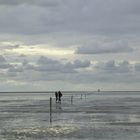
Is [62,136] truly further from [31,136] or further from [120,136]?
[120,136]

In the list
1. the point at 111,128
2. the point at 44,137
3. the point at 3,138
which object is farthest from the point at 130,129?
the point at 3,138

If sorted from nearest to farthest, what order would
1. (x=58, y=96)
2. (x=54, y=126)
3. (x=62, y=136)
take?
1. (x=62, y=136)
2. (x=54, y=126)
3. (x=58, y=96)

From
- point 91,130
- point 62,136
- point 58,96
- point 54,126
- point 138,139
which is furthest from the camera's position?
point 58,96

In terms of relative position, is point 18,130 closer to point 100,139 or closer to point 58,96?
point 100,139

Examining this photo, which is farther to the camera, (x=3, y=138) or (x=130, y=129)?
(x=130, y=129)

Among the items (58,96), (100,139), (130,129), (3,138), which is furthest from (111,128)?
(58,96)

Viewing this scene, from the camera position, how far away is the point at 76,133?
31.6 m

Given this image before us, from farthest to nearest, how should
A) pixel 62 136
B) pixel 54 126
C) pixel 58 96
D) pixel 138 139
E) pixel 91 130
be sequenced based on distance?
pixel 58 96 < pixel 54 126 < pixel 91 130 < pixel 62 136 < pixel 138 139

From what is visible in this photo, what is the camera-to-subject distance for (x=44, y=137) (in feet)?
96.8

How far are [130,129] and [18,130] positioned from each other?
8.87m

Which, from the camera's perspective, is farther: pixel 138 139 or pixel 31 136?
pixel 31 136

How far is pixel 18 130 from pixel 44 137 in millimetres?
4936

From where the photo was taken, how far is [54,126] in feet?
121

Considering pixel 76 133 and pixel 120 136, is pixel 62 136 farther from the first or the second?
pixel 120 136
